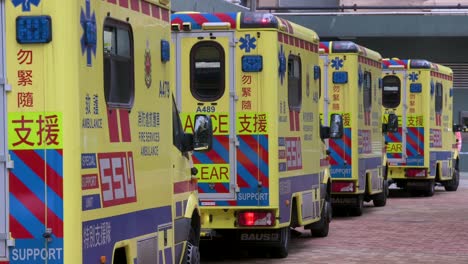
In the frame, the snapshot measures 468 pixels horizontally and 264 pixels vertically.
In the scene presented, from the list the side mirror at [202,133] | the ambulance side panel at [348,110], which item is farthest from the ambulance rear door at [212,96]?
the ambulance side panel at [348,110]

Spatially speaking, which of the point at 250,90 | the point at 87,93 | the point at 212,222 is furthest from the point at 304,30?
the point at 87,93

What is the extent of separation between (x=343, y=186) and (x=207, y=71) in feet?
22.6

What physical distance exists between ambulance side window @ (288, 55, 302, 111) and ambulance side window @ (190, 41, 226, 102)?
1086mm

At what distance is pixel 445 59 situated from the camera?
35625mm

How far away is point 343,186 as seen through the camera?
19.0 m

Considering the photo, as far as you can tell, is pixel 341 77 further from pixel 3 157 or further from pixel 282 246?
pixel 3 157

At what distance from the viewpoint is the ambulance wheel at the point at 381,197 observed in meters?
21.9

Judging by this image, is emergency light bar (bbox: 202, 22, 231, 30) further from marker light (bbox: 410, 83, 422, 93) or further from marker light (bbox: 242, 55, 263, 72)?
marker light (bbox: 410, 83, 422, 93)

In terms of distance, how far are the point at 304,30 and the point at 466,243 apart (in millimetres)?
3771

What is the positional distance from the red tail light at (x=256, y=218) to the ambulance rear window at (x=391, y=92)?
38.7ft

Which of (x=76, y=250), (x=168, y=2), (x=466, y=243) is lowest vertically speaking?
(x=466, y=243)

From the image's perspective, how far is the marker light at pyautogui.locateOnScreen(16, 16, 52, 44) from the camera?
646cm

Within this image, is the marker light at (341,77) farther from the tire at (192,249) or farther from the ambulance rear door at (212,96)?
the tire at (192,249)

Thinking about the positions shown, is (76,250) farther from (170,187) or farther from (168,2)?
(168,2)
